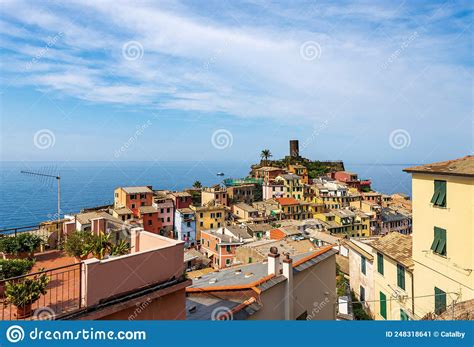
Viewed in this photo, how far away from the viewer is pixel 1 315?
4543 mm

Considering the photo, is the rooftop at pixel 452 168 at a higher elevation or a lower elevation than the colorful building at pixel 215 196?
higher

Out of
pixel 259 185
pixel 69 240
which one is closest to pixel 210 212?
pixel 259 185

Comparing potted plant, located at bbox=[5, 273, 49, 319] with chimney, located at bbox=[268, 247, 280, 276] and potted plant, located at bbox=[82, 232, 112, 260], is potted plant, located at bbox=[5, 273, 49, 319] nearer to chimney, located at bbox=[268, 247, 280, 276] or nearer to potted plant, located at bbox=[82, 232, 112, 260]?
potted plant, located at bbox=[82, 232, 112, 260]

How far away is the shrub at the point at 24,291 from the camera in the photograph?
428 centimetres

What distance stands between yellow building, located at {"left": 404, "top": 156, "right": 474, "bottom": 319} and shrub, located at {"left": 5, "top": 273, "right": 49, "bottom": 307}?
432 inches

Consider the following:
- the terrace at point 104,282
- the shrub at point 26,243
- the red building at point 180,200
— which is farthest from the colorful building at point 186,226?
the terrace at point 104,282

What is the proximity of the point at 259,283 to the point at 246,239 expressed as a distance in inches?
1320

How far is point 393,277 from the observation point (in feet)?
49.3

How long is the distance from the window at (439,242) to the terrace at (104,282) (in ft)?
35.3

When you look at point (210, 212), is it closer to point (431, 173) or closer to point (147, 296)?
point (431, 173)

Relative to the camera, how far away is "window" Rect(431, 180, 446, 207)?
464 inches

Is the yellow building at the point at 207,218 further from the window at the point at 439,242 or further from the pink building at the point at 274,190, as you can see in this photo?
the window at the point at 439,242

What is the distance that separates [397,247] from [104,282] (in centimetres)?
1497

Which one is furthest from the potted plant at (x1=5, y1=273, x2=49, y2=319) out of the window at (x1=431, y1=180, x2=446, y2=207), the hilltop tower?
the hilltop tower
